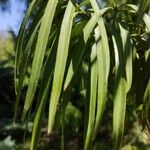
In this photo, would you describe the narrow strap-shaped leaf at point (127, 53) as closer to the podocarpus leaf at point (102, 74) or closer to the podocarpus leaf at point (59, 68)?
the podocarpus leaf at point (102, 74)

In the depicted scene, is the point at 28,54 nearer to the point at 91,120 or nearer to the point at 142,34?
the point at 91,120

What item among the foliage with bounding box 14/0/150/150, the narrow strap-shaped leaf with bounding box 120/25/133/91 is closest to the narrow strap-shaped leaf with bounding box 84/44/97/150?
the foliage with bounding box 14/0/150/150

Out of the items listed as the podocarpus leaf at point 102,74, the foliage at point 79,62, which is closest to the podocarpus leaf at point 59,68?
the foliage at point 79,62

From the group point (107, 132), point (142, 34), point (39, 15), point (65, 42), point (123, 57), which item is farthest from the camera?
point (107, 132)

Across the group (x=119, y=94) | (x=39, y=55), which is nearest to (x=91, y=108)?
(x=119, y=94)

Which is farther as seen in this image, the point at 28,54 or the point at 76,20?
the point at 76,20

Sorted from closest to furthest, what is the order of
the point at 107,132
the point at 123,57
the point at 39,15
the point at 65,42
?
the point at 65,42 < the point at 123,57 < the point at 39,15 < the point at 107,132

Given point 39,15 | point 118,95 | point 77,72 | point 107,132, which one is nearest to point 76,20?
point 39,15

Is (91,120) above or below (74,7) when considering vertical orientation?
below
